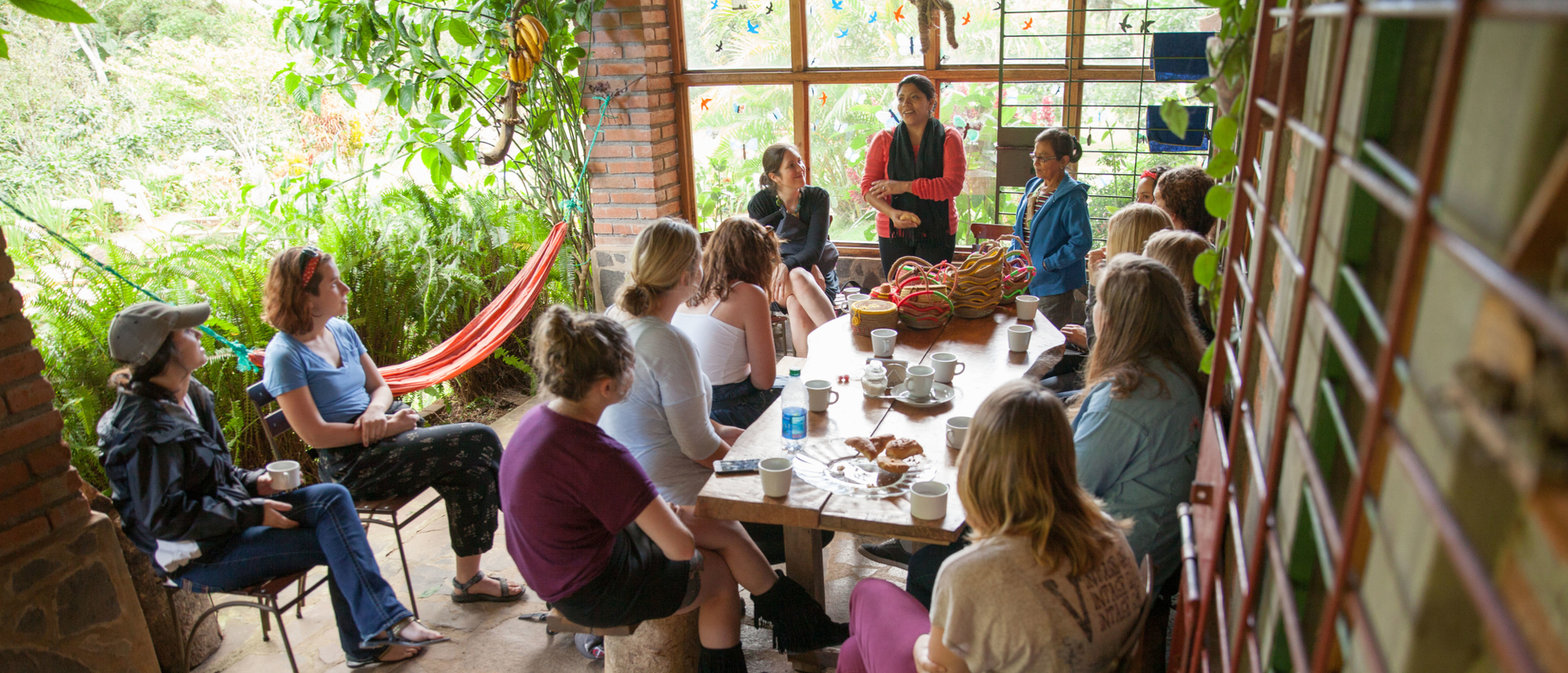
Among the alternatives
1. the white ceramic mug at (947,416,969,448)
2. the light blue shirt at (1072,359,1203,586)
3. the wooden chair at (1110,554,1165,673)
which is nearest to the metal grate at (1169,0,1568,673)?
the wooden chair at (1110,554,1165,673)

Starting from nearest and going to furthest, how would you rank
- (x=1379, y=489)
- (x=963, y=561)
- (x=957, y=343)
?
(x=1379, y=489)
(x=963, y=561)
(x=957, y=343)

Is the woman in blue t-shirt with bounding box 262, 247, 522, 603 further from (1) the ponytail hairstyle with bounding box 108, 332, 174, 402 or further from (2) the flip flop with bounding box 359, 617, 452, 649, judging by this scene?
(1) the ponytail hairstyle with bounding box 108, 332, 174, 402

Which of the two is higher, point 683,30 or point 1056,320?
point 683,30

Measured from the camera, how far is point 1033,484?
1.56 meters

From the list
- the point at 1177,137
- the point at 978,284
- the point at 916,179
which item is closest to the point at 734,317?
the point at 978,284

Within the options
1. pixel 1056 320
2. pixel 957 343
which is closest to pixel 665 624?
pixel 957 343

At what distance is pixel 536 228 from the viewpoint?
16.9 feet

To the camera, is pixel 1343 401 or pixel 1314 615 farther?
pixel 1314 615

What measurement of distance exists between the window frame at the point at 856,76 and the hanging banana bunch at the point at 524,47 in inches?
36.7

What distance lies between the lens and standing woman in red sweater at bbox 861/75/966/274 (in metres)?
4.41

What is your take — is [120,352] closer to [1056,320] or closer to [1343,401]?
[1343,401]

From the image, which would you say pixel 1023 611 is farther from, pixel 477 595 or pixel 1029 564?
pixel 477 595

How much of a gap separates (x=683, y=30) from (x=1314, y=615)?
16.6 feet

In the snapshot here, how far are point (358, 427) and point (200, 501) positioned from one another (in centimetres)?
54
